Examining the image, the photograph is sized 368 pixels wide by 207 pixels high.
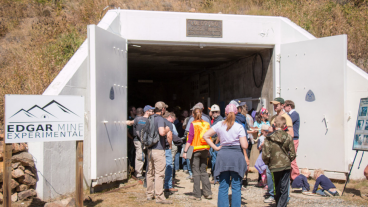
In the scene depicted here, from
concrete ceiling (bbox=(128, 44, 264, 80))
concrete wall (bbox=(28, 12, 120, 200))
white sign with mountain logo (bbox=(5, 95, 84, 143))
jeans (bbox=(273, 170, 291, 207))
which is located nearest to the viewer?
white sign with mountain logo (bbox=(5, 95, 84, 143))

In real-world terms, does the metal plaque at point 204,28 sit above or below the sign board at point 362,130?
above

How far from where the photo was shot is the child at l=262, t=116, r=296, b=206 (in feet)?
15.7

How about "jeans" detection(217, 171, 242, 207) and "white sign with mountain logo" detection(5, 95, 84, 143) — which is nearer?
"white sign with mountain logo" detection(5, 95, 84, 143)

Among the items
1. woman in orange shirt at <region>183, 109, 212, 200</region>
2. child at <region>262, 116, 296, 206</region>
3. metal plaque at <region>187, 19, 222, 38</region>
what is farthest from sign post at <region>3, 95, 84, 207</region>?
metal plaque at <region>187, 19, 222, 38</region>

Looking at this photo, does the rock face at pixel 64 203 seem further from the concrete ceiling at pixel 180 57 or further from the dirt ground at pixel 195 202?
the concrete ceiling at pixel 180 57

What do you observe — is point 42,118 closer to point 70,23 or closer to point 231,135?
point 231,135

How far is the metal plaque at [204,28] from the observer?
8.49 m

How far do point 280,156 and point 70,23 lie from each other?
34.1ft

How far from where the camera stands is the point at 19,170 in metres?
5.24

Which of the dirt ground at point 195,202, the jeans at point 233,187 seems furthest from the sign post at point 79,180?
the jeans at point 233,187

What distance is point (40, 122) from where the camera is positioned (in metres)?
4.57

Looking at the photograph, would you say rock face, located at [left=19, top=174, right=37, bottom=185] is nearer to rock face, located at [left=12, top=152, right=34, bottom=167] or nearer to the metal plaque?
rock face, located at [left=12, top=152, right=34, bottom=167]

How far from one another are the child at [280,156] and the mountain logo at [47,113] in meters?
3.09

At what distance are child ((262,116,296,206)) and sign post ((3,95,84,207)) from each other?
9.72 feet
